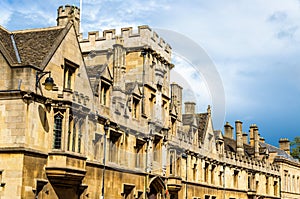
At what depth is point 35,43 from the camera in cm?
2517

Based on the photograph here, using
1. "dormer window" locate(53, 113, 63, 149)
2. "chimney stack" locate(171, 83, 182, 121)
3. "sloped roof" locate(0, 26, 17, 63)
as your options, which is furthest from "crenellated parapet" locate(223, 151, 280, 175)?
"sloped roof" locate(0, 26, 17, 63)

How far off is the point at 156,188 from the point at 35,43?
14.4 meters

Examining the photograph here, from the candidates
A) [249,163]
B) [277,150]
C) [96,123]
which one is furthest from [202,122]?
[277,150]

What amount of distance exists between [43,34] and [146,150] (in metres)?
11.0

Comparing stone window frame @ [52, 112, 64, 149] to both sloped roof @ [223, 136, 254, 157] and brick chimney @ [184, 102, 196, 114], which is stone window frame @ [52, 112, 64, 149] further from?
sloped roof @ [223, 136, 254, 157]

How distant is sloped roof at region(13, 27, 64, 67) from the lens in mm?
23734

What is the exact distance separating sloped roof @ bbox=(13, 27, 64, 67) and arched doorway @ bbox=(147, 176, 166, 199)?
12.7m

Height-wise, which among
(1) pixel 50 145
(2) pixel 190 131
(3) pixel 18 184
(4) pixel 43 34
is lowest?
(3) pixel 18 184

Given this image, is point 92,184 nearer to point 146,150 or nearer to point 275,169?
point 146,150

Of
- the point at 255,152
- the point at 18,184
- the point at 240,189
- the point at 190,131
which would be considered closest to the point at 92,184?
the point at 18,184

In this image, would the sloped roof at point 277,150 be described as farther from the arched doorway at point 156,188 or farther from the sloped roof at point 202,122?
the arched doorway at point 156,188

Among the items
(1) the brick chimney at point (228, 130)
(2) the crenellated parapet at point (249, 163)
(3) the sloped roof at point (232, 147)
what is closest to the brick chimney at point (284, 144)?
(2) the crenellated parapet at point (249, 163)

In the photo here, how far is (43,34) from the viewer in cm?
2595

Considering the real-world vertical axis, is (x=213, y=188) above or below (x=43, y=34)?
below
